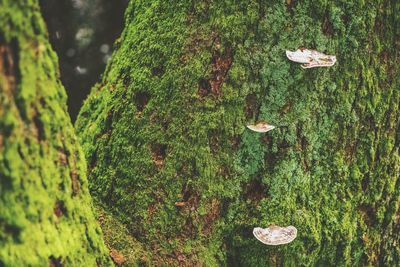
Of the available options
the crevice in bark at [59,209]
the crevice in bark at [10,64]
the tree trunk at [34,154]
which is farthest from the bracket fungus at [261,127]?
the crevice in bark at [10,64]

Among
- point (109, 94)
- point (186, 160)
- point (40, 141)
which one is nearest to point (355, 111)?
point (186, 160)

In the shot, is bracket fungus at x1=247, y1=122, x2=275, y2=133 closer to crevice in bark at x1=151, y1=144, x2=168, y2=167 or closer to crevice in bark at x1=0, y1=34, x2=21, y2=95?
crevice in bark at x1=151, y1=144, x2=168, y2=167

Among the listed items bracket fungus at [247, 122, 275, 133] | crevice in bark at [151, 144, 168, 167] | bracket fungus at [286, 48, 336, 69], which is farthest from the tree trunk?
bracket fungus at [286, 48, 336, 69]

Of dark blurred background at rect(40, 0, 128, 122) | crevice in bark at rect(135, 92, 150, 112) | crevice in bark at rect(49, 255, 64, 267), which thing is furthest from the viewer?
dark blurred background at rect(40, 0, 128, 122)

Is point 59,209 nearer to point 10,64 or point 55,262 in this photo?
point 55,262

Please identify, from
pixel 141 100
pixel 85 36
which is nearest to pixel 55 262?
pixel 141 100

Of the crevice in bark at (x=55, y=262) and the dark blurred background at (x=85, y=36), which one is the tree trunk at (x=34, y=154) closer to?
the crevice in bark at (x=55, y=262)
